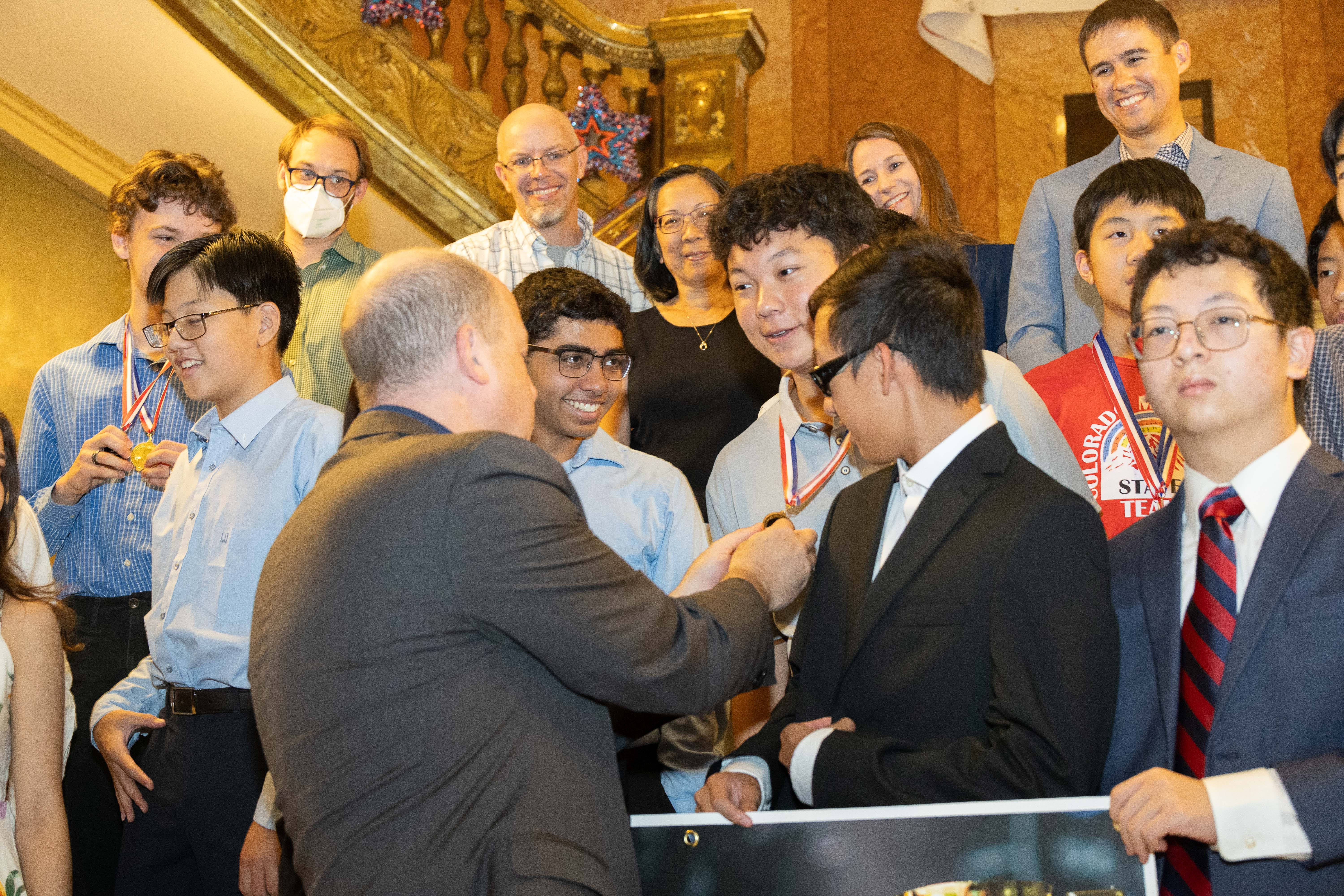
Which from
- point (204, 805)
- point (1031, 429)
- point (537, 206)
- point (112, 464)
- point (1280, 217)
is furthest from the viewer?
point (537, 206)

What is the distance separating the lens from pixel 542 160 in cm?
400

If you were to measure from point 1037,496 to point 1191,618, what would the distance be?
294 millimetres

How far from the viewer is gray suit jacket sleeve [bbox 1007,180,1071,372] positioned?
342cm

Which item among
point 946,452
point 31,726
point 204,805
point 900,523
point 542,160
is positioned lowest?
point 204,805

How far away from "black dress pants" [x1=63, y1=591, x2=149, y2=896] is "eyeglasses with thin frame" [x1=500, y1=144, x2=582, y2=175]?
6.06 feet

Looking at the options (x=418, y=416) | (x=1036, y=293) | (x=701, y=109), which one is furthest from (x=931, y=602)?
(x=701, y=109)

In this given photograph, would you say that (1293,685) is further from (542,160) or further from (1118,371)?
(542,160)

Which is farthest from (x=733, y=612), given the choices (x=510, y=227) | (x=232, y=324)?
(x=510, y=227)

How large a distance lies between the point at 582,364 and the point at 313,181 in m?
1.50

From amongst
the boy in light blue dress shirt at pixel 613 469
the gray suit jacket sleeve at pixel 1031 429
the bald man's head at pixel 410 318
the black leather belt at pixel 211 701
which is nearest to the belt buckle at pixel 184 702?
the black leather belt at pixel 211 701

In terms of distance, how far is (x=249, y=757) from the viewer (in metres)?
2.44

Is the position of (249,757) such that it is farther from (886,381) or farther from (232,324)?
(886,381)

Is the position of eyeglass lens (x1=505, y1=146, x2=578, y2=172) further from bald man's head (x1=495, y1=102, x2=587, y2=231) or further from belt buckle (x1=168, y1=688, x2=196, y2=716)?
belt buckle (x1=168, y1=688, x2=196, y2=716)

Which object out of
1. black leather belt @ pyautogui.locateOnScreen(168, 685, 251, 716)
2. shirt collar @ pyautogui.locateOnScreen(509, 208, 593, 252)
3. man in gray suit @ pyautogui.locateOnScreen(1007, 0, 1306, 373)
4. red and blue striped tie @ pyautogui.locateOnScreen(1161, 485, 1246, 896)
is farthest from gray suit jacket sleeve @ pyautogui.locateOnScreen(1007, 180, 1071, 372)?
black leather belt @ pyautogui.locateOnScreen(168, 685, 251, 716)
